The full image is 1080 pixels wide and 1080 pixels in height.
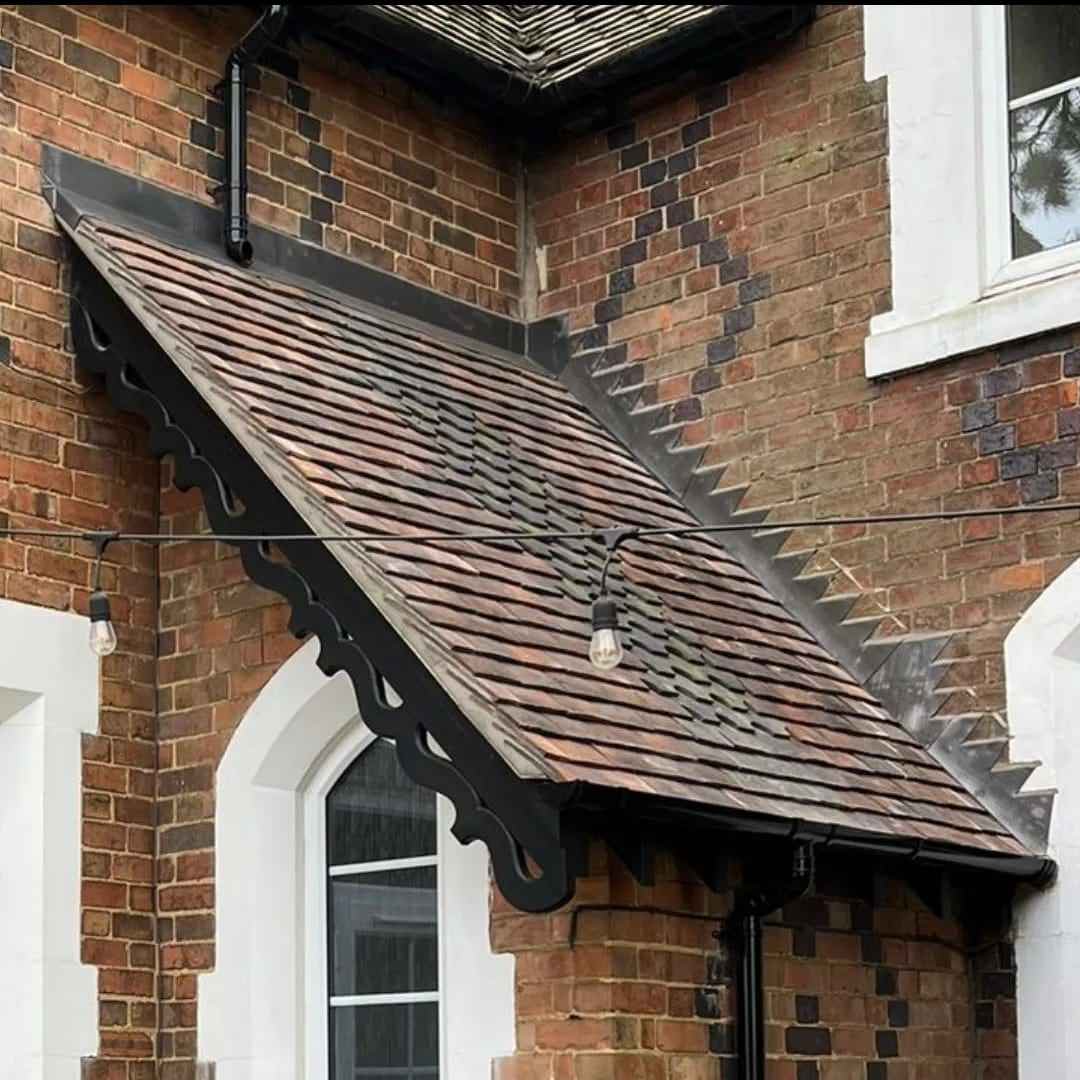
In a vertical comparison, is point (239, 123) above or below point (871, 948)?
above

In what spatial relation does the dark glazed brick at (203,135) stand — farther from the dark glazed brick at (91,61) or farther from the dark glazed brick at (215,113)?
the dark glazed brick at (91,61)

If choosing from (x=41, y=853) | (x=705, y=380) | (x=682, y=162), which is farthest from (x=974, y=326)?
(x=41, y=853)

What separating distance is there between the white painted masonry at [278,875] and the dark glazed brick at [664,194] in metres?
2.88

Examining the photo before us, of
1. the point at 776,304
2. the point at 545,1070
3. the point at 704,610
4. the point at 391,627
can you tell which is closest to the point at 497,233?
the point at 776,304

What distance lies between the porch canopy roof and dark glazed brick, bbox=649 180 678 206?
1.09m

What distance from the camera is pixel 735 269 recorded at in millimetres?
8031

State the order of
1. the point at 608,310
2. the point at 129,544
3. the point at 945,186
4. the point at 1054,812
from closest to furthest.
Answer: the point at 1054,812 < the point at 129,544 < the point at 945,186 < the point at 608,310

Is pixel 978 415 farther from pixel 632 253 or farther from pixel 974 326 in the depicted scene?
pixel 632 253

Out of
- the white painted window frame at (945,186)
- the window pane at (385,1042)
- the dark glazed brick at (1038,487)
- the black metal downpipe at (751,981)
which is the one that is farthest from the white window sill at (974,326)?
the window pane at (385,1042)

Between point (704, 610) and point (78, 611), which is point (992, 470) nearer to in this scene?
point (704, 610)

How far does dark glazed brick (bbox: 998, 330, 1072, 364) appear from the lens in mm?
6902

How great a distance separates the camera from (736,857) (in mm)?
5742

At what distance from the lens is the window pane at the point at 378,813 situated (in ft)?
21.2

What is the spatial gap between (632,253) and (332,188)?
1.34m
